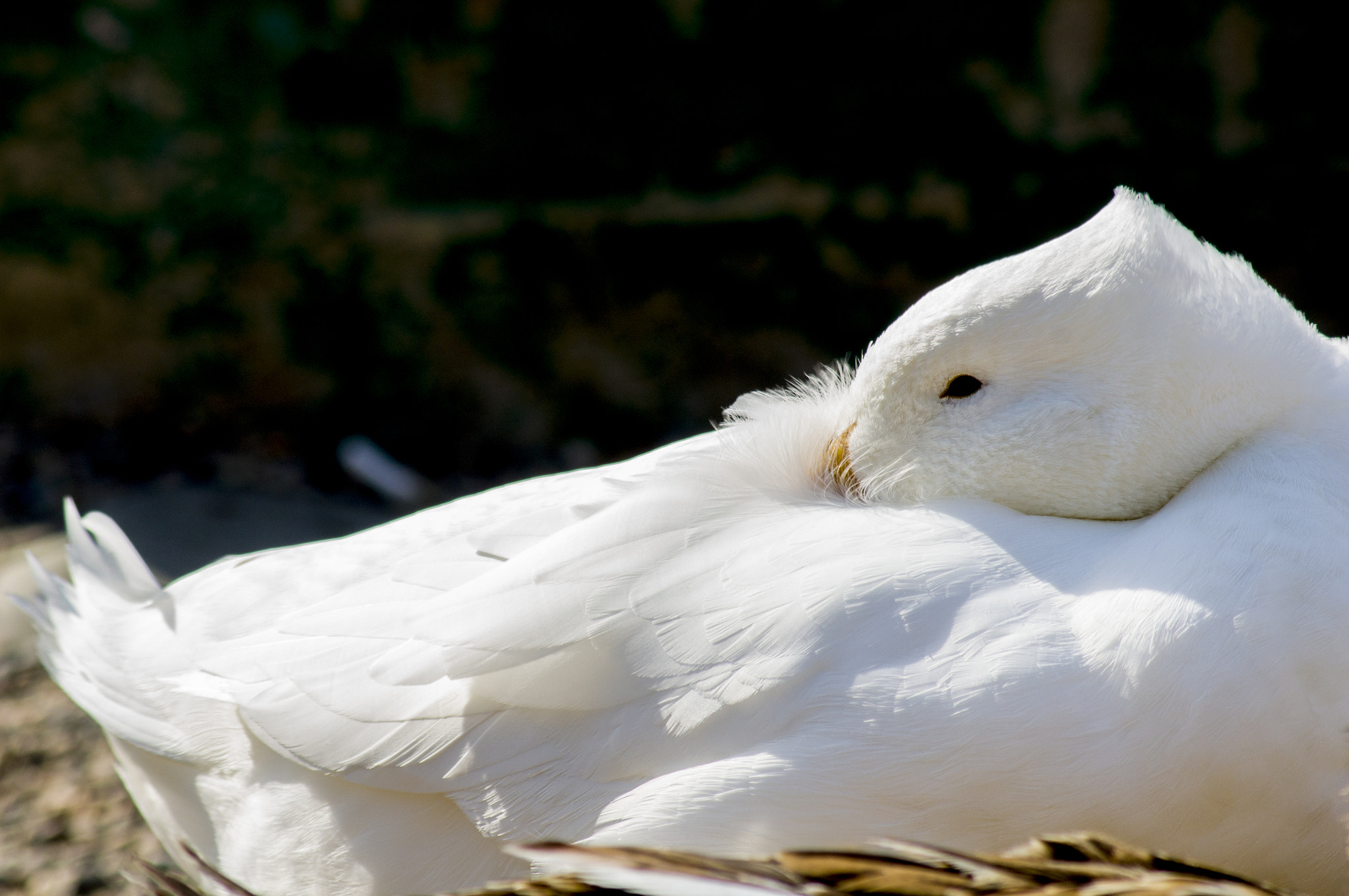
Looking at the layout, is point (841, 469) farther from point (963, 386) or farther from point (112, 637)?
point (112, 637)

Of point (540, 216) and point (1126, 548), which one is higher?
point (540, 216)

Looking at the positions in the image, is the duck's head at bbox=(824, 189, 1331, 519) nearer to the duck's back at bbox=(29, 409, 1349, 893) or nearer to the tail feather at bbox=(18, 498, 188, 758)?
the duck's back at bbox=(29, 409, 1349, 893)

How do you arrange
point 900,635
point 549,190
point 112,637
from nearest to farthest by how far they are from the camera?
point 900,635 → point 112,637 → point 549,190

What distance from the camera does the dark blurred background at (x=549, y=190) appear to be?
3.41 m

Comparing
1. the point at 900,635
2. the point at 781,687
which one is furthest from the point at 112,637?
the point at 900,635

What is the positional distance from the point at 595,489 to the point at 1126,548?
2.16 ft

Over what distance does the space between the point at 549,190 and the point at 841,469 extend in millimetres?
2455

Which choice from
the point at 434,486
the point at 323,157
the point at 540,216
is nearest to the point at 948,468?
the point at 434,486

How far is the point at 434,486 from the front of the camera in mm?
3311

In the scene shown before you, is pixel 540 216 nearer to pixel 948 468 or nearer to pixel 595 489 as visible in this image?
pixel 595 489

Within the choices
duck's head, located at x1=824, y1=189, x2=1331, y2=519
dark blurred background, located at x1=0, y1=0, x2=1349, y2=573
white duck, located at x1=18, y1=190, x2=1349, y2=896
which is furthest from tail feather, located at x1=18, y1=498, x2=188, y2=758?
dark blurred background, located at x1=0, y1=0, x2=1349, y2=573

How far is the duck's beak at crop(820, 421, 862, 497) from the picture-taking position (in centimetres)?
132

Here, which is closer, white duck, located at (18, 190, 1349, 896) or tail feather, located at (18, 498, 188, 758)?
white duck, located at (18, 190, 1349, 896)

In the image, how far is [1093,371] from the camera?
1200 mm
